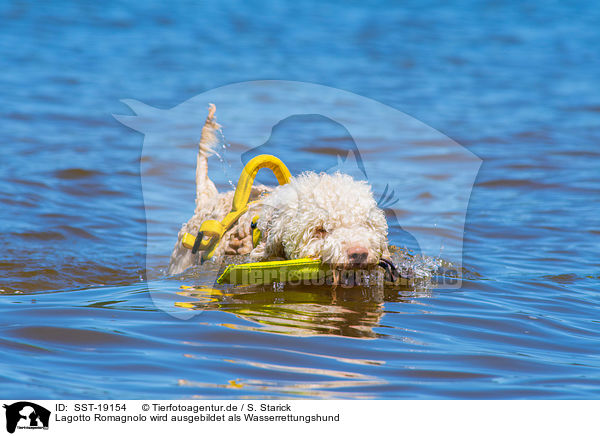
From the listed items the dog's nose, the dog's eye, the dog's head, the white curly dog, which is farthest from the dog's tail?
the dog's nose

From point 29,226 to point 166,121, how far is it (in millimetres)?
4147

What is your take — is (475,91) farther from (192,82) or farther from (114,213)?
(114,213)

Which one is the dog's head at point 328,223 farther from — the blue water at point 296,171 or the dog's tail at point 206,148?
the dog's tail at point 206,148

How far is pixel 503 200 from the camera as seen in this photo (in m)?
9.87

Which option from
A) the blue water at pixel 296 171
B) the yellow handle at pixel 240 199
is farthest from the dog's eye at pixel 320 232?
the yellow handle at pixel 240 199

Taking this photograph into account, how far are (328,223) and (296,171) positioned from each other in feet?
18.4

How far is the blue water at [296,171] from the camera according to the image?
398 cm

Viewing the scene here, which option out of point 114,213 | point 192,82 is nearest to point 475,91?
point 192,82

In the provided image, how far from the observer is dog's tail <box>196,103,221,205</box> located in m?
6.39

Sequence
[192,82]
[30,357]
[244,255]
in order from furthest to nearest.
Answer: [192,82] → [244,255] → [30,357]
